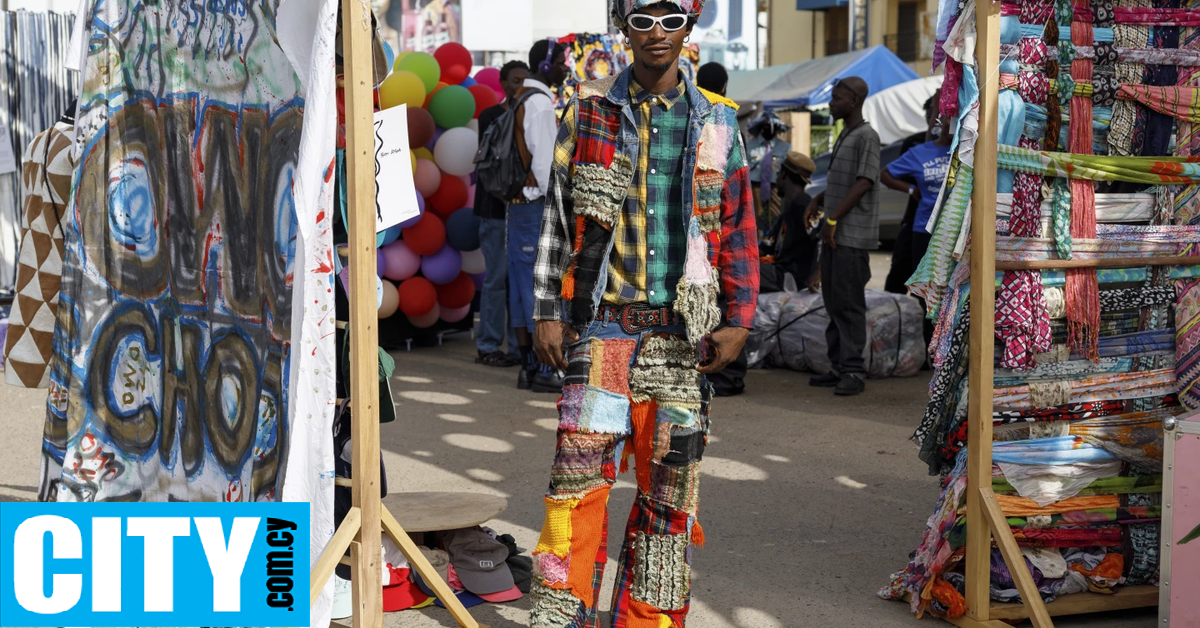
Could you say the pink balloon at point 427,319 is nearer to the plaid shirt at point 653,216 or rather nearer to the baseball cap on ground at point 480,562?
the baseball cap on ground at point 480,562

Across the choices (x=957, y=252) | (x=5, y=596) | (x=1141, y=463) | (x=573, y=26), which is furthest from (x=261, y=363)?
(x=573, y=26)

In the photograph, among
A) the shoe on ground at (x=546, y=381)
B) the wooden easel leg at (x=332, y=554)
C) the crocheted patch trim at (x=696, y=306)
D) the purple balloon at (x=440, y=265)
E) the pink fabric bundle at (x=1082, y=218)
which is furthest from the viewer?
the purple balloon at (x=440, y=265)

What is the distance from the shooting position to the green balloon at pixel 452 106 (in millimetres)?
9281

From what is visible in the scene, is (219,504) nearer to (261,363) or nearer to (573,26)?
(261,363)

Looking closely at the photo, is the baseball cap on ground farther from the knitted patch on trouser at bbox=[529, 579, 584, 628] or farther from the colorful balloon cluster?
the colorful balloon cluster

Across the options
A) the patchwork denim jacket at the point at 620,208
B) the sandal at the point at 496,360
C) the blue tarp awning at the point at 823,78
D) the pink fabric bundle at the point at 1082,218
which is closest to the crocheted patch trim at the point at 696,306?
the patchwork denim jacket at the point at 620,208

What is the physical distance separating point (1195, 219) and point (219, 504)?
353 cm

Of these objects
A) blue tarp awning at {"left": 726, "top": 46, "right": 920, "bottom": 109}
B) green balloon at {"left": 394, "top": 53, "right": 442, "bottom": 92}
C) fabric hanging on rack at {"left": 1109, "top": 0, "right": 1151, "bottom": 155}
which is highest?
blue tarp awning at {"left": 726, "top": 46, "right": 920, "bottom": 109}

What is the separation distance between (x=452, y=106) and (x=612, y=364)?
234 inches

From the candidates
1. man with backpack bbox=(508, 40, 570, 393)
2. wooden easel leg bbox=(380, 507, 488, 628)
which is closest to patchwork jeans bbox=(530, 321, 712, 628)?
wooden easel leg bbox=(380, 507, 488, 628)

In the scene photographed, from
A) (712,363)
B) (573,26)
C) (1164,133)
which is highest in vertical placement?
(573,26)

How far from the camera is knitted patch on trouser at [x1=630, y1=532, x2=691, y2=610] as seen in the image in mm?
3773

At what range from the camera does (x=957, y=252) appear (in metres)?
4.13

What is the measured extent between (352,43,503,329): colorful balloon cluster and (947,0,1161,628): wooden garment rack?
18.6ft
